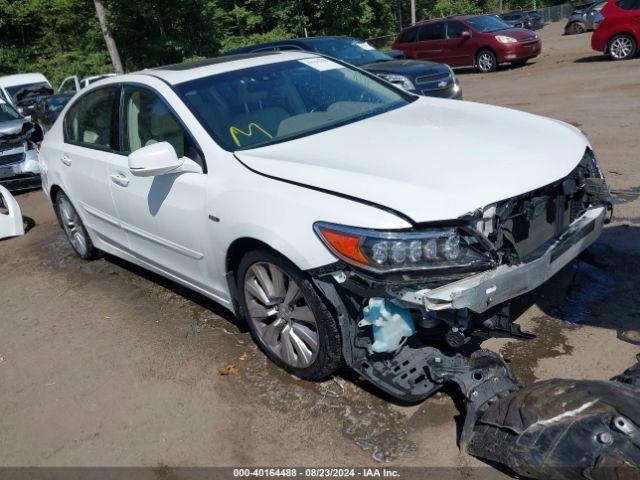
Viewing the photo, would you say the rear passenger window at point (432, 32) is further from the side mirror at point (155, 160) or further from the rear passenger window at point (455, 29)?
the side mirror at point (155, 160)

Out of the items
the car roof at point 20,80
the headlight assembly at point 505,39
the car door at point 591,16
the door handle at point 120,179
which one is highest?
the door handle at point 120,179

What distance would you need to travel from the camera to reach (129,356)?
4.08 m

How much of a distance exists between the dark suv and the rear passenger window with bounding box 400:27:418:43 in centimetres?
856

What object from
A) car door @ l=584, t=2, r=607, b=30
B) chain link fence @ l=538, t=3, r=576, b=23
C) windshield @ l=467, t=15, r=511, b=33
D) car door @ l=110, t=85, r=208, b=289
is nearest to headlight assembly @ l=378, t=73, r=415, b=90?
car door @ l=110, t=85, r=208, b=289

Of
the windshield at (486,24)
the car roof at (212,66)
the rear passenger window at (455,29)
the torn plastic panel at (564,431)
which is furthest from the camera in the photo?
the rear passenger window at (455,29)

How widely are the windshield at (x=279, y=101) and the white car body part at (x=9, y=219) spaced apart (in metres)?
4.11

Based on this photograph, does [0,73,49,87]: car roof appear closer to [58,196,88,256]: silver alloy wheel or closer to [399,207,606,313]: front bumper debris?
[58,196,88,256]: silver alloy wheel

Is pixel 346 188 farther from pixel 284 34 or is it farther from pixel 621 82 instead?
pixel 284 34

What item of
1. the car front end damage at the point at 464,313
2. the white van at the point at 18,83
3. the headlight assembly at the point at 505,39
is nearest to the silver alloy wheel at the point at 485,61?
the headlight assembly at the point at 505,39

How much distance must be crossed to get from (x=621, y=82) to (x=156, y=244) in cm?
1085

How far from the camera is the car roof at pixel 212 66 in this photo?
4.20 m

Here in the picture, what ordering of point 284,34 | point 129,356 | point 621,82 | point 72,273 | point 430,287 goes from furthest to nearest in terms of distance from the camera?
point 284,34 < point 621,82 < point 72,273 < point 129,356 < point 430,287

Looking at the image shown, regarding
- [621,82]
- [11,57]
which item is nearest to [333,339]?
[621,82]

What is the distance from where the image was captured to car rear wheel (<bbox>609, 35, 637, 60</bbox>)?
15.1 metres
